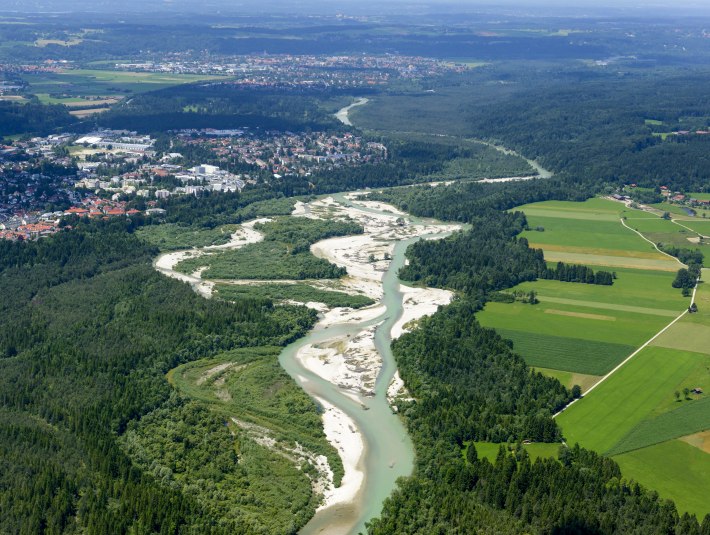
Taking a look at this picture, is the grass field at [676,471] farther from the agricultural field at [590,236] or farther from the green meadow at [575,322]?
the agricultural field at [590,236]

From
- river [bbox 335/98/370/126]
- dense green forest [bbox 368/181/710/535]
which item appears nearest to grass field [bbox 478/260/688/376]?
dense green forest [bbox 368/181/710/535]

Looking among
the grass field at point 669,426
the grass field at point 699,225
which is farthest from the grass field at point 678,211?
the grass field at point 669,426

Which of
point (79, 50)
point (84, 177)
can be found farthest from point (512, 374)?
point (79, 50)

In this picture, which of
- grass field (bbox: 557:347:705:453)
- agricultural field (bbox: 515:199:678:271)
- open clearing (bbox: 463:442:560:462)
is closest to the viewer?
open clearing (bbox: 463:442:560:462)

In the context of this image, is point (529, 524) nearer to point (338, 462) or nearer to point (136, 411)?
point (338, 462)

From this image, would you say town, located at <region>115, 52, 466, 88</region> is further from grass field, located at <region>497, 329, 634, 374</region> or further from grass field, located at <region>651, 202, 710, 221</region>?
grass field, located at <region>497, 329, 634, 374</region>

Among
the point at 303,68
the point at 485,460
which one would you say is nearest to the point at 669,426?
the point at 485,460

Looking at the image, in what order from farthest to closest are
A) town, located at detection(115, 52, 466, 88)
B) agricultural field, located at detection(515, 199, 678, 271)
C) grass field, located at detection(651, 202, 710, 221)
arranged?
town, located at detection(115, 52, 466, 88)
grass field, located at detection(651, 202, 710, 221)
agricultural field, located at detection(515, 199, 678, 271)
